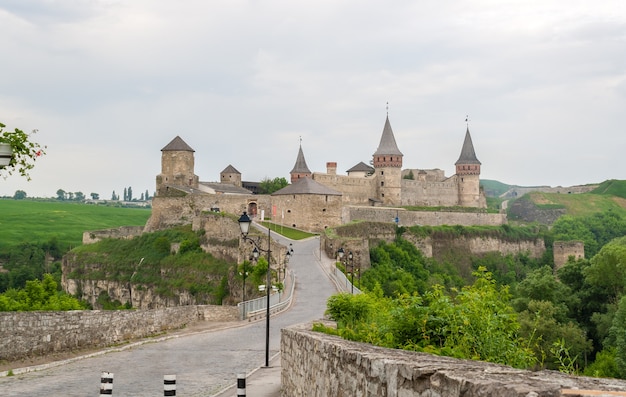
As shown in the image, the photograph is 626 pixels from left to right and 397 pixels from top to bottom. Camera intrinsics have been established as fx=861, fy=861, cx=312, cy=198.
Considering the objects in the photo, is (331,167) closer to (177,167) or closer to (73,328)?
(177,167)

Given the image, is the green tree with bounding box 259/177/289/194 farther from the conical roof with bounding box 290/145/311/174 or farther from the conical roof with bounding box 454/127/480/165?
the conical roof with bounding box 454/127/480/165

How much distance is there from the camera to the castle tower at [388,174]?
101 m

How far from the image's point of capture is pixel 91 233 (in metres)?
94.6

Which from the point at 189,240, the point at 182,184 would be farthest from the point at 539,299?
the point at 182,184

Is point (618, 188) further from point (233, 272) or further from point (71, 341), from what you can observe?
point (71, 341)

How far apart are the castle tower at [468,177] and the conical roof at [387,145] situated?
1323 centimetres

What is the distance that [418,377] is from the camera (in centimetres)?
603

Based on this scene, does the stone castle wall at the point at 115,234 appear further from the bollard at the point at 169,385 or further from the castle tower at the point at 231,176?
the bollard at the point at 169,385

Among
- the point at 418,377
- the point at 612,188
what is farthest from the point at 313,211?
the point at 612,188

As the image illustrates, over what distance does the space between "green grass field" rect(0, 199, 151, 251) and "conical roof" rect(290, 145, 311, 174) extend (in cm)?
4491

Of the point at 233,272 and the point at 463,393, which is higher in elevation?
the point at 463,393

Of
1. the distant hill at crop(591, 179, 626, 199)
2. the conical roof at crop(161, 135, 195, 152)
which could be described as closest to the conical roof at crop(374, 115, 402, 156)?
the conical roof at crop(161, 135, 195, 152)

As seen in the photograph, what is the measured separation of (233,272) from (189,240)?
13.1 meters

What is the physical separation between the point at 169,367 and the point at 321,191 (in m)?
54.5
